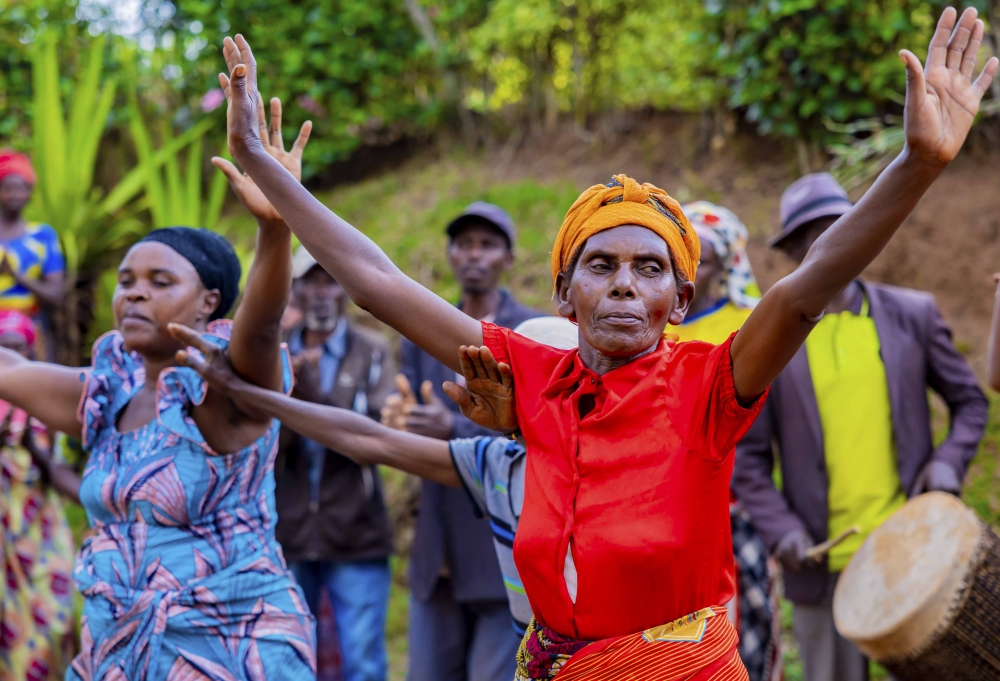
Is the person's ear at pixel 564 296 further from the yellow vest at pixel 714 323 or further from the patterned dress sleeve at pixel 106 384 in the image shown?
the yellow vest at pixel 714 323

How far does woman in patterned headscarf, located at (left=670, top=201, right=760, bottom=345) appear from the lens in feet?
14.1

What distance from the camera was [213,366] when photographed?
2.81 m

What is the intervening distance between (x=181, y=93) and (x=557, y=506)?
29.6ft

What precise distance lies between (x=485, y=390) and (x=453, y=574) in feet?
7.09

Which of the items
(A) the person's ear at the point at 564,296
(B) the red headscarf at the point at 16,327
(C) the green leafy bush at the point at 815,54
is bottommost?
(A) the person's ear at the point at 564,296

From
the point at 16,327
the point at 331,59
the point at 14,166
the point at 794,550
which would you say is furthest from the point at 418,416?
the point at 331,59

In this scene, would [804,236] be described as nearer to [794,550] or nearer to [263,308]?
[794,550]

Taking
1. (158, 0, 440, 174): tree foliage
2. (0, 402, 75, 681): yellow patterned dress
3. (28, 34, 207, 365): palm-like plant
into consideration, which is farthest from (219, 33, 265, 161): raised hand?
(158, 0, 440, 174): tree foliage

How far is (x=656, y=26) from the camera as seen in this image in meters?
7.80

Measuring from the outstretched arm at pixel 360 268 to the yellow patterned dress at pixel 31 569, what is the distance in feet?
10.7

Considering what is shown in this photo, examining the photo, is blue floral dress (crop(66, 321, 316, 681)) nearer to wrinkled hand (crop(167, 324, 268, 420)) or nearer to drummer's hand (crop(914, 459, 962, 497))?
wrinkled hand (crop(167, 324, 268, 420))

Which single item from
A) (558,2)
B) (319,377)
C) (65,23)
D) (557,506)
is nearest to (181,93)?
(65,23)

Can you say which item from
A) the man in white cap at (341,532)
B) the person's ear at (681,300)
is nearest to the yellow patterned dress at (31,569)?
the man in white cap at (341,532)

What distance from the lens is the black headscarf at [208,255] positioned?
3.07 m
